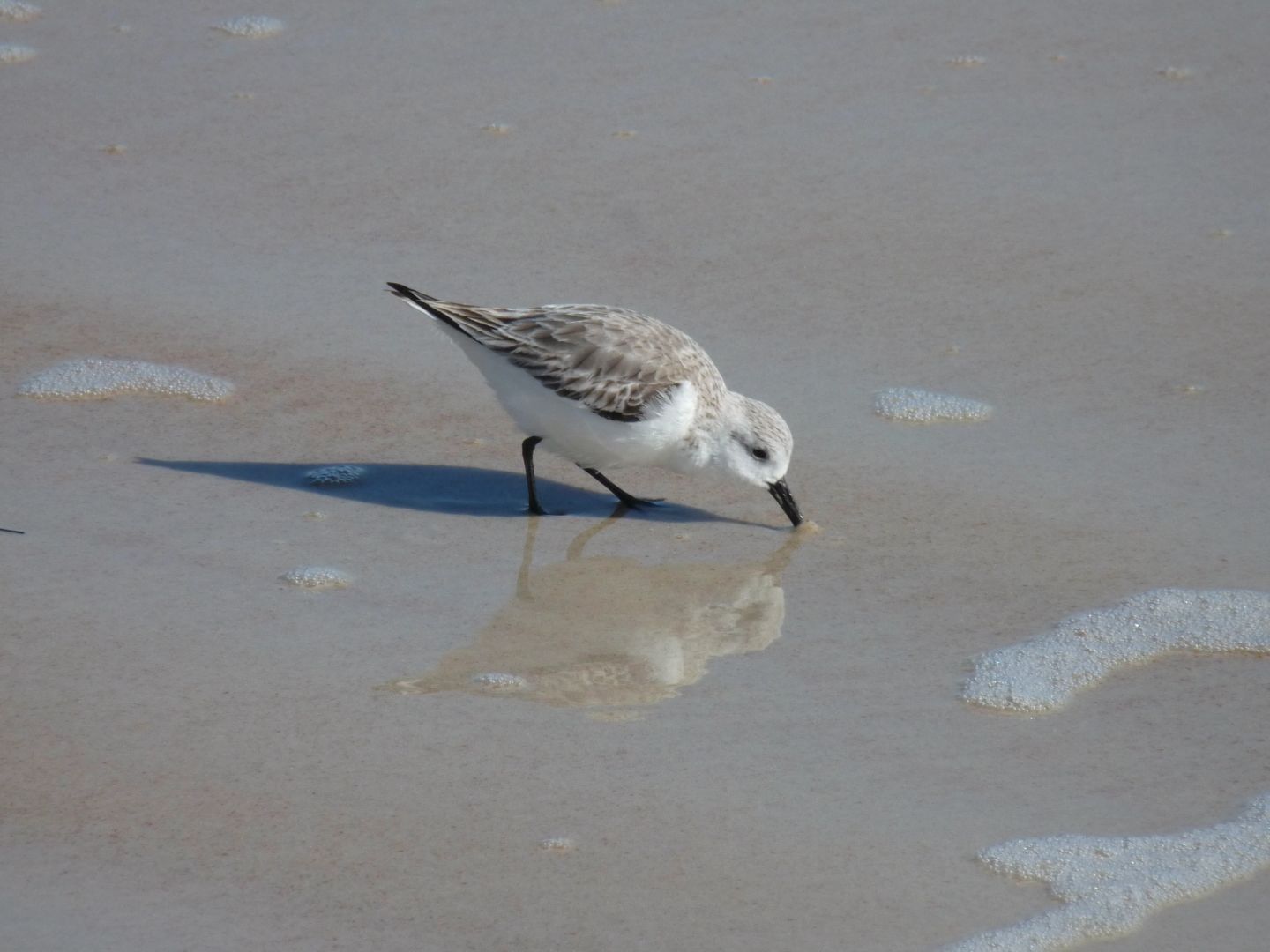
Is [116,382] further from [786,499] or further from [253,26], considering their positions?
[253,26]

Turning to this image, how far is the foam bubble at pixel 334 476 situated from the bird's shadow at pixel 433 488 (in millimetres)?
14

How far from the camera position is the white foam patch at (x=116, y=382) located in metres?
6.02

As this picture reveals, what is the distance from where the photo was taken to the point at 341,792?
4.05 metres

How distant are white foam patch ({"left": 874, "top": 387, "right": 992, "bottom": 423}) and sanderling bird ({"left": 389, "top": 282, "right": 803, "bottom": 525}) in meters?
0.57

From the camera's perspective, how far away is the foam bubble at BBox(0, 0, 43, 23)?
348 inches

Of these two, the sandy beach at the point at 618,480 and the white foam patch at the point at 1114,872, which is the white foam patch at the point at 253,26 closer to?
the sandy beach at the point at 618,480

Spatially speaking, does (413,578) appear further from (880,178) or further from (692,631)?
(880,178)

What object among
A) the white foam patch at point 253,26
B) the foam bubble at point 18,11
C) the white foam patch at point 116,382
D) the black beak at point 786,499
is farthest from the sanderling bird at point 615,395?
the foam bubble at point 18,11

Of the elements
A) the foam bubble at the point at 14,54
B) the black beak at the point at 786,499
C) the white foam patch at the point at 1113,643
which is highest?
the foam bubble at the point at 14,54

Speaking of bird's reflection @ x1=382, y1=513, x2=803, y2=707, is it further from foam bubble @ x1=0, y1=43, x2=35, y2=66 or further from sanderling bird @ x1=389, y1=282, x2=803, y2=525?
foam bubble @ x1=0, y1=43, x2=35, y2=66

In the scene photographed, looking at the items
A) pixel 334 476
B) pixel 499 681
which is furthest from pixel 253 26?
pixel 499 681

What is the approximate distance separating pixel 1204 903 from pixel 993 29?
19.1ft

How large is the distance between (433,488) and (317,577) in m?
0.75

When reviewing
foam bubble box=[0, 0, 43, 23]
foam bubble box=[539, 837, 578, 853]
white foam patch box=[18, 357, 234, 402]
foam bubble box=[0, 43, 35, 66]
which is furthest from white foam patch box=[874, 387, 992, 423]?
foam bubble box=[0, 0, 43, 23]
